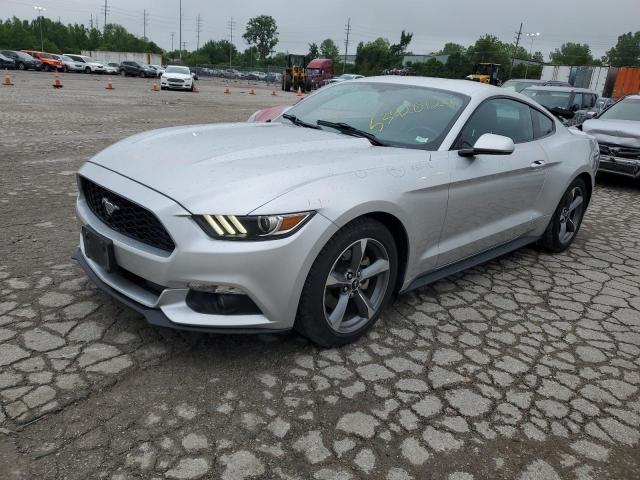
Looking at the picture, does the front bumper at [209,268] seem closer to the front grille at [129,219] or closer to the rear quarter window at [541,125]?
the front grille at [129,219]

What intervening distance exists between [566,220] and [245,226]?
3.72 m

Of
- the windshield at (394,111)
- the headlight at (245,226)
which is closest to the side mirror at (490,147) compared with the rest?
the windshield at (394,111)

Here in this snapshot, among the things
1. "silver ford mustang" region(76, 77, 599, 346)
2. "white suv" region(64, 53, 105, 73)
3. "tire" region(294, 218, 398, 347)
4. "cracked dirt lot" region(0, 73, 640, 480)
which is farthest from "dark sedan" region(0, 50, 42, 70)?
"tire" region(294, 218, 398, 347)

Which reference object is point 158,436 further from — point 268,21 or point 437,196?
point 268,21

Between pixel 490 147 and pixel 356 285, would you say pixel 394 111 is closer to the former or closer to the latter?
pixel 490 147

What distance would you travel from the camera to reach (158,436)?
7.55 ft

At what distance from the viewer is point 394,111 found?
384cm

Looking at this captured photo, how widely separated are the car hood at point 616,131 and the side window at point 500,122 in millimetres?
4878

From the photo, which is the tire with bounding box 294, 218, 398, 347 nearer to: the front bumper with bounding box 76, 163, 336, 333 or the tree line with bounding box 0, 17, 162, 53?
the front bumper with bounding box 76, 163, 336, 333

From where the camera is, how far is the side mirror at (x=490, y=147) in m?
3.38

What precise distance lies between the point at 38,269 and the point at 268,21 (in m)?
148

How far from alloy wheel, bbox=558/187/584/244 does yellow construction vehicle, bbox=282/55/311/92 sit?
1398 inches

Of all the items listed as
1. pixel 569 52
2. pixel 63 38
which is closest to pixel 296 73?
pixel 63 38

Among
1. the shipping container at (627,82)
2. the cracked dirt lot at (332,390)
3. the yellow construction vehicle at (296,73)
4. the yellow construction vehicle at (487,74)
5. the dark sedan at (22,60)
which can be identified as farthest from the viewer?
the dark sedan at (22,60)
